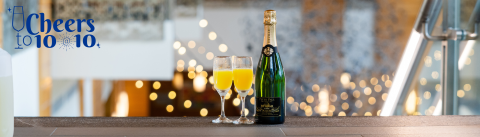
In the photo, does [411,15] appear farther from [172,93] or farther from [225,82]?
[225,82]

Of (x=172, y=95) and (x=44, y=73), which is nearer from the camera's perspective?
(x=44, y=73)

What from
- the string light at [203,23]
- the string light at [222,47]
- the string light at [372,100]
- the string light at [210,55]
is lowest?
the string light at [372,100]

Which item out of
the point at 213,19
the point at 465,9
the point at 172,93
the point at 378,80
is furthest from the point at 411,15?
the point at 172,93

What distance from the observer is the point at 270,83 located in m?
0.90

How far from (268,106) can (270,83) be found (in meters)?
0.07

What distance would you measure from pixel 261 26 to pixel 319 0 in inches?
17.5

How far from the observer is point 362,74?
2934mm

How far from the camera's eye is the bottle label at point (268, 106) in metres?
0.84

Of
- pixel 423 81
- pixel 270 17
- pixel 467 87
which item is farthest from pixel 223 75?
pixel 423 81

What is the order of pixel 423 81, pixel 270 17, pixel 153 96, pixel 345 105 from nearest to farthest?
1. pixel 270 17
2. pixel 423 81
3. pixel 153 96
4. pixel 345 105

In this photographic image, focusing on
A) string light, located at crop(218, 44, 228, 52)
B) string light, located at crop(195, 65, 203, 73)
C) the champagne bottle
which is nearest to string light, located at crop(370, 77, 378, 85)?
string light, located at crop(218, 44, 228, 52)

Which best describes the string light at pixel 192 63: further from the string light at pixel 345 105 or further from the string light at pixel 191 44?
the string light at pixel 345 105

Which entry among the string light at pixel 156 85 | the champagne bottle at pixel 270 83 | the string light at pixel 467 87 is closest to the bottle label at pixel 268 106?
the champagne bottle at pixel 270 83

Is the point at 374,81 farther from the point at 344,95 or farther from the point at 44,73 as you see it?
the point at 44,73
